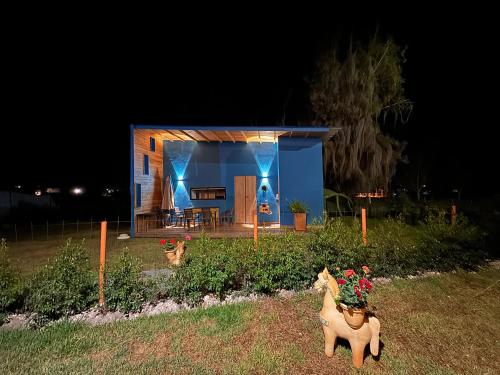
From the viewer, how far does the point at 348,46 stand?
475 inches


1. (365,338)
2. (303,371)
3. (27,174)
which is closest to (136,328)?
(303,371)

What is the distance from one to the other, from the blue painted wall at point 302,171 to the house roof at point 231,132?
1.14ft

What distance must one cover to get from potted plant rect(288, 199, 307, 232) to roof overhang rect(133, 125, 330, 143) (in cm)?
242

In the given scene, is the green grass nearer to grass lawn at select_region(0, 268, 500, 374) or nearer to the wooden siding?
the wooden siding

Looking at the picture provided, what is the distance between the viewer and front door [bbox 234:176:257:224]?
37.1 ft

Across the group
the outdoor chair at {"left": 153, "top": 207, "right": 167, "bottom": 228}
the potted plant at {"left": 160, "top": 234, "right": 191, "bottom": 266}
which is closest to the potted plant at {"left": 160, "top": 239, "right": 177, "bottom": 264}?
the potted plant at {"left": 160, "top": 234, "right": 191, "bottom": 266}

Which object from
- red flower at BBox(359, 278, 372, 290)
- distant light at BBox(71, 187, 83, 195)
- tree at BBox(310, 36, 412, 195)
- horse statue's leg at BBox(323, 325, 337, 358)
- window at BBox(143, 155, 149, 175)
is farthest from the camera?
distant light at BBox(71, 187, 83, 195)

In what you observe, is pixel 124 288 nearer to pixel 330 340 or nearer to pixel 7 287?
pixel 7 287

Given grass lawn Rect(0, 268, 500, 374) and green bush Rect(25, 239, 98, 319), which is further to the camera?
green bush Rect(25, 239, 98, 319)

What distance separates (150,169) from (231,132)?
3329 millimetres

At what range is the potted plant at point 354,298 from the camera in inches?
92.6

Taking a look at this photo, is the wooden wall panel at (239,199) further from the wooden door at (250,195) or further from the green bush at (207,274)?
the green bush at (207,274)

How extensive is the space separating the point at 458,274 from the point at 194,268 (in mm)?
4487

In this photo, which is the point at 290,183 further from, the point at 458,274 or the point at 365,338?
the point at 365,338
